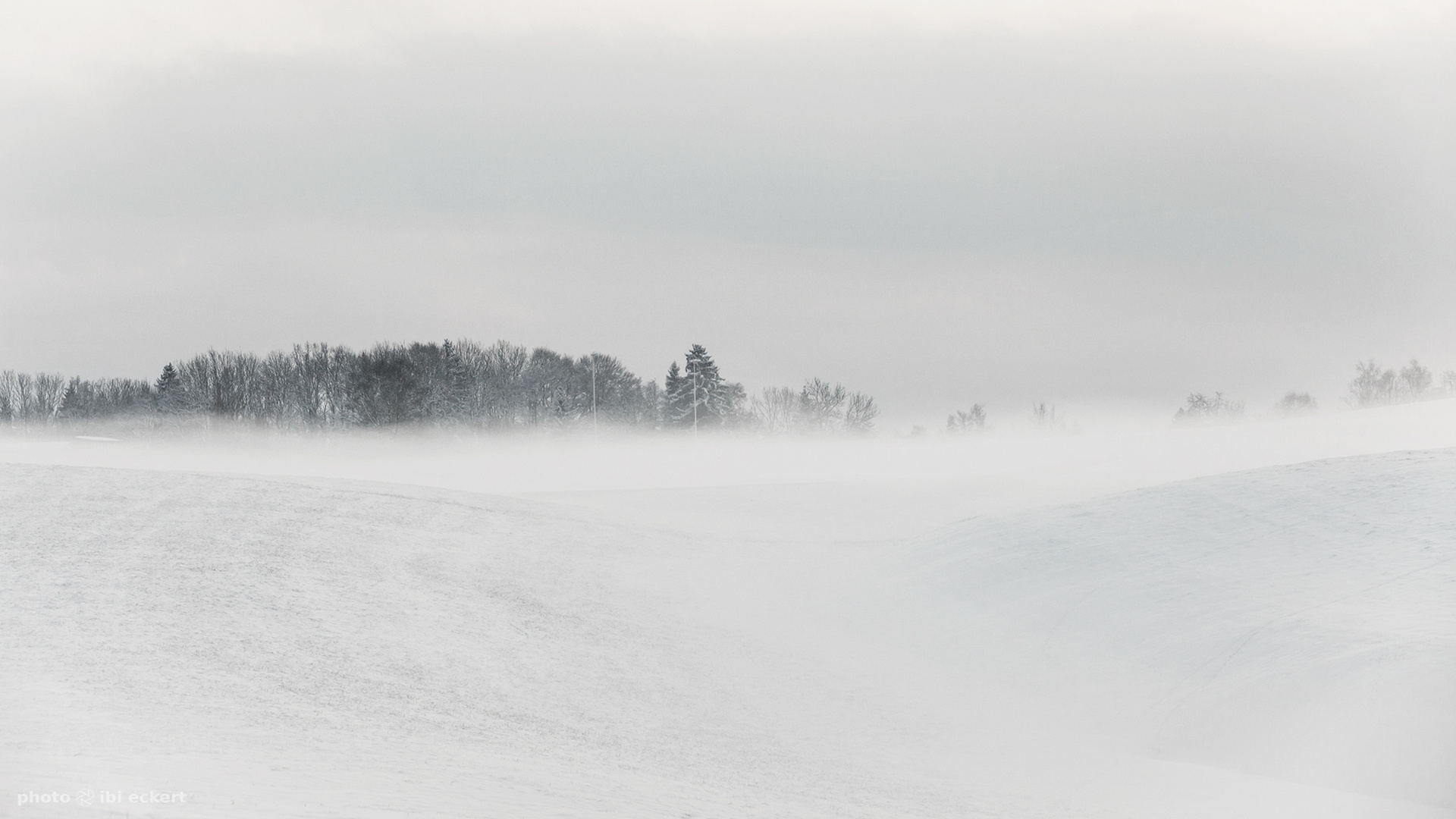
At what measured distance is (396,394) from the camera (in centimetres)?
8400

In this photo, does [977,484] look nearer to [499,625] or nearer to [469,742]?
[499,625]

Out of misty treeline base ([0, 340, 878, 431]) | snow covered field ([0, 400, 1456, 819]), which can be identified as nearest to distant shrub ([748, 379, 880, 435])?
misty treeline base ([0, 340, 878, 431])

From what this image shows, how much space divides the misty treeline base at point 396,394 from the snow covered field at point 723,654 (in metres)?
57.2

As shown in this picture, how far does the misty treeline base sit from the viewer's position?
85750 mm

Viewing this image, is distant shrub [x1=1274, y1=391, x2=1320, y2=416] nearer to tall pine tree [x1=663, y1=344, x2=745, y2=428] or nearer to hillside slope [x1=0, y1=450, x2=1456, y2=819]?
tall pine tree [x1=663, y1=344, x2=745, y2=428]

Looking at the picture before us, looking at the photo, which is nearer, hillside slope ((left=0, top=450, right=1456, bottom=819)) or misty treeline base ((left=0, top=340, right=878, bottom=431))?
hillside slope ((left=0, top=450, right=1456, bottom=819))

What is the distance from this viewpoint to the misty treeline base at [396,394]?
85.8m

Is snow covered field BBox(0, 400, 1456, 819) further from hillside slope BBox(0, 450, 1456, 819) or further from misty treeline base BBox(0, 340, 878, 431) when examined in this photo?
misty treeline base BBox(0, 340, 878, 431)

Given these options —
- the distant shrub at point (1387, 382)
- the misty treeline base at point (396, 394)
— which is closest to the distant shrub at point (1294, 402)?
the distant shrub at point (1387, 382)

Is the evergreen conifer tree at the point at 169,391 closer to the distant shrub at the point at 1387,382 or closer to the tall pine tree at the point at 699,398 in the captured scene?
the tall pine tree at the point at 699,398

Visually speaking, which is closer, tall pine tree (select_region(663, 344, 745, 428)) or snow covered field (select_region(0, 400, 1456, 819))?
snow covered field (select_region(0, 400, 1456, 819))

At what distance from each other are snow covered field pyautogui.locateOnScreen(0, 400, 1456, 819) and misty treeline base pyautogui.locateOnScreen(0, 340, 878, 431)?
5725 centimetres

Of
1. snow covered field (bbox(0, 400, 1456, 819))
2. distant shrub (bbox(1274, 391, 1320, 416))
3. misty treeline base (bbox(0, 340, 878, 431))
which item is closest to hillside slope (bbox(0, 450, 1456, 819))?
snow covered field (bbox(0, 400, 1456, 819))

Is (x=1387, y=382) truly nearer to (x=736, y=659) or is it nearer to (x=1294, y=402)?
(x=1294, y=402)
